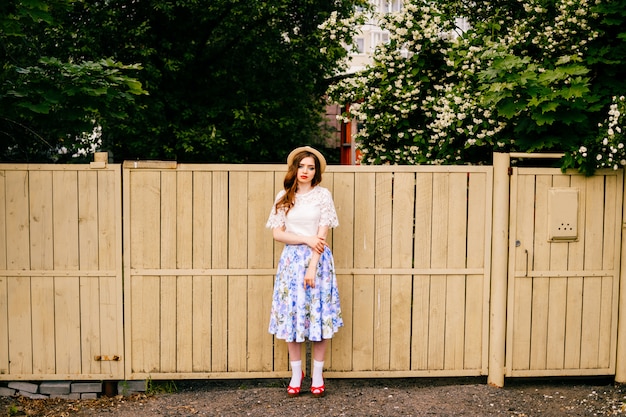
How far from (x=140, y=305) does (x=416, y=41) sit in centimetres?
470

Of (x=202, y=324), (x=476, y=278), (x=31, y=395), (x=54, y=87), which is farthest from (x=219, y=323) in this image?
(x=54, y=87)

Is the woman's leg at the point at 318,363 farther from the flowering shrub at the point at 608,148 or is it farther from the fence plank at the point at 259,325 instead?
the flowering shrub at the point at 608,148

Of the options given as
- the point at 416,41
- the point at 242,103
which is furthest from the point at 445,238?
the point at 242,103

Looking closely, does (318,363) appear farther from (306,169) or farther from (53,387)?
(53,387)

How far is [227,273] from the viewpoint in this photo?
19.1 ft

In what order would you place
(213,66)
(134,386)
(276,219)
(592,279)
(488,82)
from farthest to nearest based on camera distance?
(213,66)
(488,82)
(592,279)
(134,386)
(276,219)

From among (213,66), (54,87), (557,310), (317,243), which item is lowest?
(557,310)

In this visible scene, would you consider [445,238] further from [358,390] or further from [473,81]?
[473,81]

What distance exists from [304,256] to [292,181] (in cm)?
57

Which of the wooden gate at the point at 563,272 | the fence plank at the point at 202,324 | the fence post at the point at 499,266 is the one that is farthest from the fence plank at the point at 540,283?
the fence plank at the point at 202,324

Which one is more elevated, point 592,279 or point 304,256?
point 304,256

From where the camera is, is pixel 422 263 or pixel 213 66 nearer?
pixel 422 263

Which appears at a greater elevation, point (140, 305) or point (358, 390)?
point (140, 305)

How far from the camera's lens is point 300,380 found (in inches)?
226
